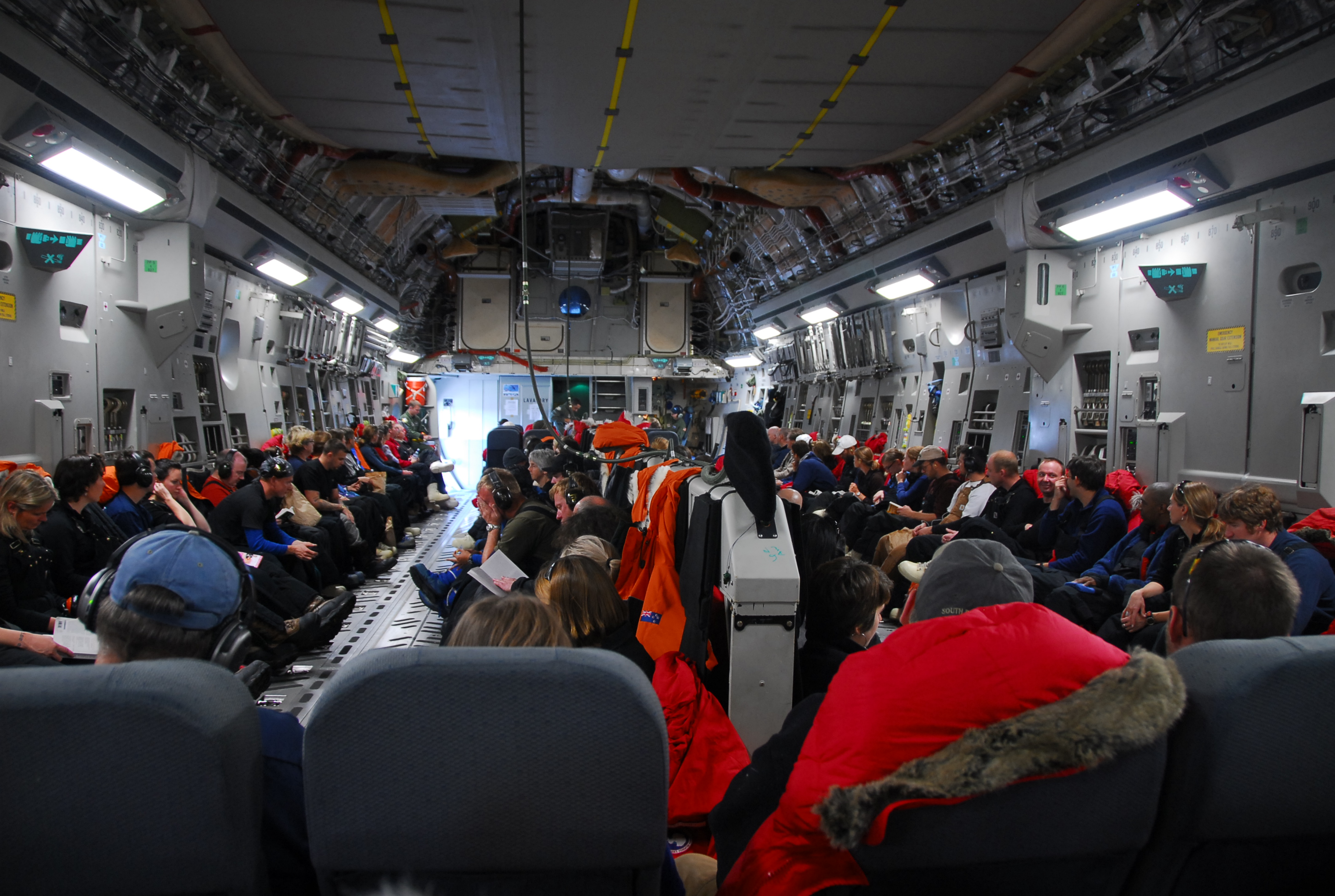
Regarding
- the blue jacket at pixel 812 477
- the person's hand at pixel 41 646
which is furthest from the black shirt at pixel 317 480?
the blue jacket at pixel 812 477

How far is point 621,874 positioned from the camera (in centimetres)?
126

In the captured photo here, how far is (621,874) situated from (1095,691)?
0.84m

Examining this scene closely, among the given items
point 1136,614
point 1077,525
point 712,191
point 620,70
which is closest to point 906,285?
point 712,191

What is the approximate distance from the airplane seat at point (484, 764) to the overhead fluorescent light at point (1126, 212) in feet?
18.0

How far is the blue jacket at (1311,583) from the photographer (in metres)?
3.08

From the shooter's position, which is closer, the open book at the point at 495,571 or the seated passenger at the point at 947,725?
the seated passenger at the point at 947,725

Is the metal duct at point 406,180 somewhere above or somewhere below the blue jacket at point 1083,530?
above

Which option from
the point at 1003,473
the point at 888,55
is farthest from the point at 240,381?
the point at 1003,473

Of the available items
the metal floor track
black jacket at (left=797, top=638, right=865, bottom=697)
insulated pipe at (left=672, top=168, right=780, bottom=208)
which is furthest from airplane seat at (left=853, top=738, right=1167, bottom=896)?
insulated pipe at (left=672, top=168, right=780, bottom=208)

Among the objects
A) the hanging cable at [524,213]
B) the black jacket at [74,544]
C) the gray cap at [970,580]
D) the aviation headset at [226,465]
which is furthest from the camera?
the aviation headset at [226,465]

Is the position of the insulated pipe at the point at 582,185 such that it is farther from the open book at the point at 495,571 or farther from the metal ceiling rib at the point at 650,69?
the open book at the point at 495,571

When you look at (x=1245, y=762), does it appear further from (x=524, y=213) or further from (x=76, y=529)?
(x=76, y=529)

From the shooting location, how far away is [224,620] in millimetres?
1606

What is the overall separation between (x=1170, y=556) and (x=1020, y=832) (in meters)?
3.32
